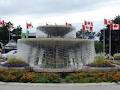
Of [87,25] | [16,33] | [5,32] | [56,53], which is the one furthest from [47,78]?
[16,33]

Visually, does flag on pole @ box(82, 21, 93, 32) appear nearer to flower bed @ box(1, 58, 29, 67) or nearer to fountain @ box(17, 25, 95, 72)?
fountain @ box(17, 25, 95, 72)

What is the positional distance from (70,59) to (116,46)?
46552mm

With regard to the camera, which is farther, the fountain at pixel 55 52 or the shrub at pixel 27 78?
the fountain at pixel 55 52

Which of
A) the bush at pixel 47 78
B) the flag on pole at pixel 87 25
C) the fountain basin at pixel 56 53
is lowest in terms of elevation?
the bush at pixel 47 78

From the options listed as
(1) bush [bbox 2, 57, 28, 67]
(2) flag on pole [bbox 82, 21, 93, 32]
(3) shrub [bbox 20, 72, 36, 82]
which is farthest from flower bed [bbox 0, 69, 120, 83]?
(2) flag on pole [bbox 82, 21, 93, 32]

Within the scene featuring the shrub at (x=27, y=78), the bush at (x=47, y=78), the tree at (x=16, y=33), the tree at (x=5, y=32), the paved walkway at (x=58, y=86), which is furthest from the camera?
the tree at (x=16, y=33)

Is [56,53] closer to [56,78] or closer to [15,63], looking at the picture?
[15,63]

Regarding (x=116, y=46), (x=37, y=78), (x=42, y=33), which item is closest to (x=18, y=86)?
(x=37, y=78)

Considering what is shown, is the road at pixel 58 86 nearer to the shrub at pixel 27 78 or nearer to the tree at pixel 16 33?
the shrub at pixel 27 78

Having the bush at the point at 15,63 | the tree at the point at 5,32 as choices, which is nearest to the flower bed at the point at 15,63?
the bush at the point at 15,63

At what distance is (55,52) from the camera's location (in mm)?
21859

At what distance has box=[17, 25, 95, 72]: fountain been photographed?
21.2m

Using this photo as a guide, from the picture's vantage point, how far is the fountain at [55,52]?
21156mm

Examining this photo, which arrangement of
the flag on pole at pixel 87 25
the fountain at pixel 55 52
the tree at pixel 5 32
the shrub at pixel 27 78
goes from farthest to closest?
the tree at pixel 5 32 < the flag on pole at pixel 87 25 < the fountain at pixel 55 52 < the shrub at pixel 27 78
